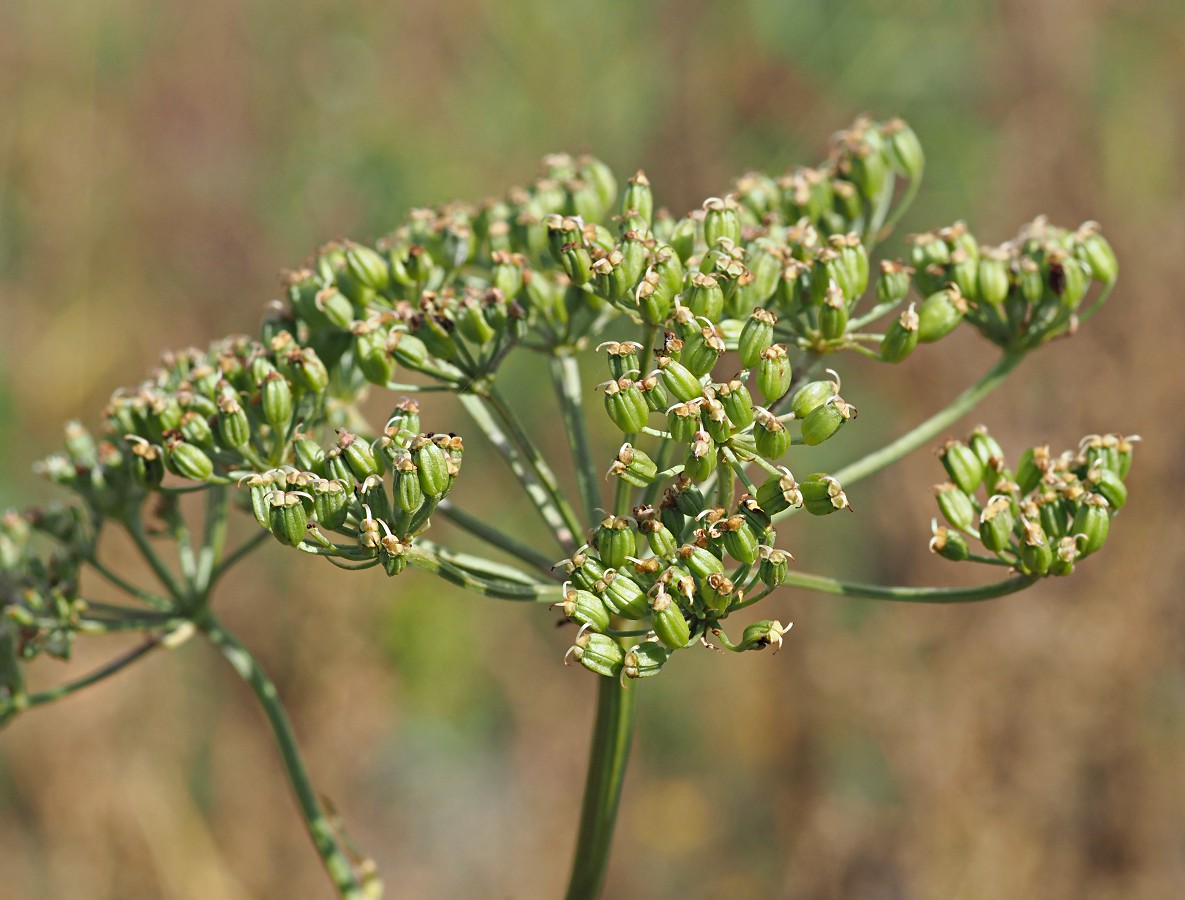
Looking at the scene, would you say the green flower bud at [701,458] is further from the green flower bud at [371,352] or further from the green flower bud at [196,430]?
the green flower bud at [196,430]

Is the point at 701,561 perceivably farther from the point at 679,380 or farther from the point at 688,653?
the point at 688,653

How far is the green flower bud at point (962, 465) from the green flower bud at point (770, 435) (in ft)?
3.10

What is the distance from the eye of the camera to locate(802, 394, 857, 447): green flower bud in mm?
3160

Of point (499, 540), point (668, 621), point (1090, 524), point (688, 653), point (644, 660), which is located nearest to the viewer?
point (668, 621)

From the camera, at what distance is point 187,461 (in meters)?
3.69

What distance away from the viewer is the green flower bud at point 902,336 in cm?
371

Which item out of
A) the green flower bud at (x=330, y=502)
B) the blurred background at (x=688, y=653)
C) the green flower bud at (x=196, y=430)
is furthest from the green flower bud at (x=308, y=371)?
the blurred background at (x=688, y=653)

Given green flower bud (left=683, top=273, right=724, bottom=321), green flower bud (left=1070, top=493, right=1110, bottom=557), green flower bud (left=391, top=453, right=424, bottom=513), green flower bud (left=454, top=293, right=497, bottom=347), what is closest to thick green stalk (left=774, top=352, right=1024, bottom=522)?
green flower bud (left=1070, top=493, right=1110, bottom=557)

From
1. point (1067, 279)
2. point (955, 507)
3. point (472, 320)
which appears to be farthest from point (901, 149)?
point (472, 320)

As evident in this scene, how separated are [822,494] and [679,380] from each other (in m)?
0.51

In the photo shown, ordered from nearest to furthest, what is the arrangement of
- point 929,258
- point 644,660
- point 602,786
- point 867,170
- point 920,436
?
1. point 644,660
2. point 602,786
3. point 920,436
4. point 929,258
5. point 867,170

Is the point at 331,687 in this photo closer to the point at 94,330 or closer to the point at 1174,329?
the point at 94,330

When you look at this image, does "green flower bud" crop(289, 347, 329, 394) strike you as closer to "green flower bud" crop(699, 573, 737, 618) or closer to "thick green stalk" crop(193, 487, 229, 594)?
"thick green stalk" crop(193, 487, 229, 594)

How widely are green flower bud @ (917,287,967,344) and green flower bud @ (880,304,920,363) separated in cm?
16
